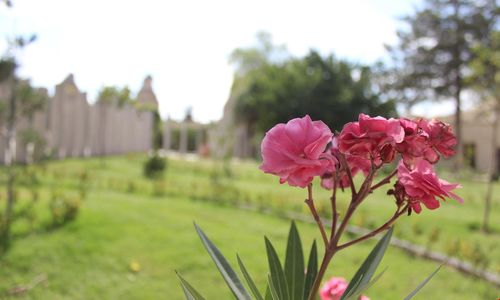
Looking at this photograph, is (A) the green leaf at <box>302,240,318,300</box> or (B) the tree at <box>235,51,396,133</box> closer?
(A) the green leaf at <box>302,240,318,300</box>

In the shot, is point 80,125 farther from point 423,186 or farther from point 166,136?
point 166,136

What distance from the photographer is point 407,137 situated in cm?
94

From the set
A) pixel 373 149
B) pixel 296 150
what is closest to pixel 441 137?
pixel 373 149

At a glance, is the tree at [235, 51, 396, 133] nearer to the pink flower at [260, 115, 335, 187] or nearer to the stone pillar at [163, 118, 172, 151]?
the stone pillar at [163, 118, 172, 151]

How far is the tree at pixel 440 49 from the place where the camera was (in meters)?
25.7

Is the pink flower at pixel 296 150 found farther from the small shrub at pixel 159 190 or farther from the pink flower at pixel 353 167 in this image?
the small shrub at pixel 159 190

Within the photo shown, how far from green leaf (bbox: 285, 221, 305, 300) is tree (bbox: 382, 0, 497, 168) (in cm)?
2599

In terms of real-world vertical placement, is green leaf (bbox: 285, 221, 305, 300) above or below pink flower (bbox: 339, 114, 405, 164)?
below

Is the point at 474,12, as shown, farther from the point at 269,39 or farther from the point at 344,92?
the point at 269,39

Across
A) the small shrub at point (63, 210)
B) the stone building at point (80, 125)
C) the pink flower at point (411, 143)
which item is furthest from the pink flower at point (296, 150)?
the stone building at point (80, 125)

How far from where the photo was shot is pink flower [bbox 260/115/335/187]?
2.89 ft

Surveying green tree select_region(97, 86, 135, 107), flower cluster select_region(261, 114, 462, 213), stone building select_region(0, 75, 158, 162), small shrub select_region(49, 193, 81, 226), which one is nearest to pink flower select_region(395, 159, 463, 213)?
flower cluster select_region(261, 114, 462, 213)

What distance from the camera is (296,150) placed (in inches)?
35.0

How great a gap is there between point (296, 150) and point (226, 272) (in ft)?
1.28
